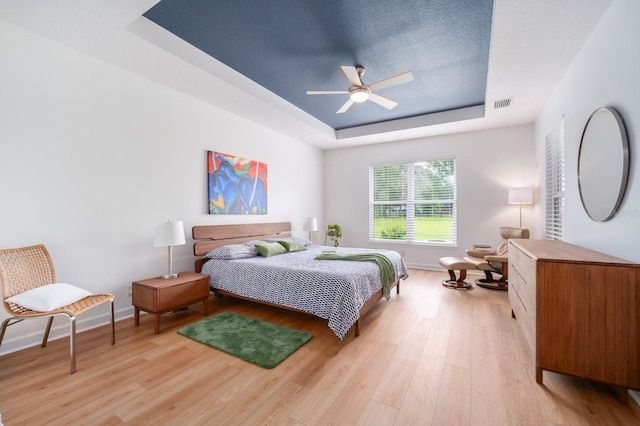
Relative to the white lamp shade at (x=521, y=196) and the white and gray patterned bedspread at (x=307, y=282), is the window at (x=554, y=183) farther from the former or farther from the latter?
the white and gray patterned bedspread at (x=307, y=282)

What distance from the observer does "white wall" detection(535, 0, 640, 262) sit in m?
1.75

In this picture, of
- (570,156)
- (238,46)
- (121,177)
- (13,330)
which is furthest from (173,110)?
(570,156)

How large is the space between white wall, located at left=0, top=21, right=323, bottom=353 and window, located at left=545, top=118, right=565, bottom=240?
4.55 meters

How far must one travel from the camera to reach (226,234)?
411 cm

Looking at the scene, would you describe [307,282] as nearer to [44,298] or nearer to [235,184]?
[44,298]

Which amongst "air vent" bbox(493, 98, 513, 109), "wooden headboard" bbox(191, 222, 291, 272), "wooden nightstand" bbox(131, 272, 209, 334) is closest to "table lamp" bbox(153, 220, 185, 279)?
"wooden nightstand" bbox(131, 272, 209, 334)

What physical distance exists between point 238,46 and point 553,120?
392 cm

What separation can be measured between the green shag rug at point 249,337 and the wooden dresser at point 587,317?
72.8 inches

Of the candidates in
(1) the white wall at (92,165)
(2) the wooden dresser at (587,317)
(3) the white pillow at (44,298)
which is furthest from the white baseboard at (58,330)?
(2) the wooden dresser at (587,317)

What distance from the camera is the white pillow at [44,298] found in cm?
202

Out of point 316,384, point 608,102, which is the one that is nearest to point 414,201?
point 608,102

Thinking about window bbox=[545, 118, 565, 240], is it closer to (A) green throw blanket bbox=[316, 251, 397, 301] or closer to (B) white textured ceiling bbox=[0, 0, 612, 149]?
(B) white textured ceiling bbox=[0, 0, 612, 149]

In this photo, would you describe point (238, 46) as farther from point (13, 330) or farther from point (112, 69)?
point (13, 330)

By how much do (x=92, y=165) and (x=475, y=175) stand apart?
5.79 metres
